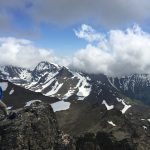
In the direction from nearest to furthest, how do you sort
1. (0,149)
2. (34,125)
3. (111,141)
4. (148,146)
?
(0,149), (34,125), (111,141), (148,146)

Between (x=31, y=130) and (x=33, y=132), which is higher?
(x=31, y=130)

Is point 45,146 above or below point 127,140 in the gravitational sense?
below

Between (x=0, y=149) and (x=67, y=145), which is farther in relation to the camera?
(x=67, y=145)

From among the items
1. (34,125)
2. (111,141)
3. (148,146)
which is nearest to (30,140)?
(34,125)

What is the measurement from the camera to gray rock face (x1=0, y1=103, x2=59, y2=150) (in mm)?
30105

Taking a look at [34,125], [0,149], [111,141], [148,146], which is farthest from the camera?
[148,146]

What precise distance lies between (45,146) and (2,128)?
12.3 feet

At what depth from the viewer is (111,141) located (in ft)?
326

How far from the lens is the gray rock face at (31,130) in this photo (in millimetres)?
30105

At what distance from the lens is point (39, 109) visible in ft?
108

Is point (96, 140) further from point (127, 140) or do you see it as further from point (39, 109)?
point (39, 109)

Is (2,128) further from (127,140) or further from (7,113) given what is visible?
A: (127,140)

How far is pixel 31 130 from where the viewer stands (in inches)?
1237

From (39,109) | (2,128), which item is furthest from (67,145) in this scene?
(2,128)
